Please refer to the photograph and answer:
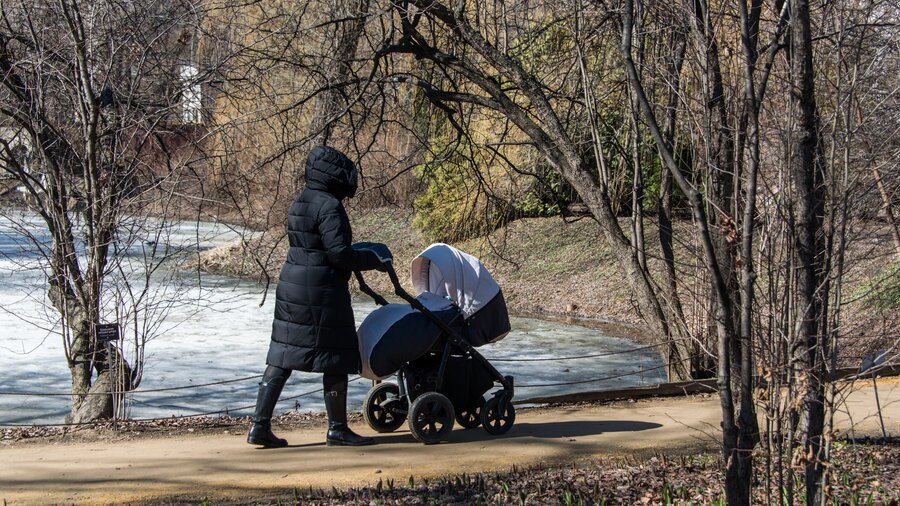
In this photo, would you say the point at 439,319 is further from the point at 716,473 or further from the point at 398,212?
the point at 398,212

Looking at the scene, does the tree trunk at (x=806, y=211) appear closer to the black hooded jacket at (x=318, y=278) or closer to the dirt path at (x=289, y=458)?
the dirt path at (x=289, y=458)

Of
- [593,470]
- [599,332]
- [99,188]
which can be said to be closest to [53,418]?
[99,188]

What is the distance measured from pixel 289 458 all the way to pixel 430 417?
108 cm

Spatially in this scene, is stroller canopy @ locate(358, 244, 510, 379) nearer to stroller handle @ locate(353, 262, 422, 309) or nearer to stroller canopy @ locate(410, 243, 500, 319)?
stroller canopy @ locate(410, 243, 500, 319)

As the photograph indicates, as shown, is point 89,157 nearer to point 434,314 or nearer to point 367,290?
point 367,290

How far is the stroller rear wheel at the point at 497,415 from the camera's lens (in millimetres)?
7535

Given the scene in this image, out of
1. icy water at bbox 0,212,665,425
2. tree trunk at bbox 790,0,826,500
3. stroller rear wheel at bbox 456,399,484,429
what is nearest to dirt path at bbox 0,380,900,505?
stroller rear wheel at bbox 456,399,484,429

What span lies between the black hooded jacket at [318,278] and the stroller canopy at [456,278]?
3.60ft

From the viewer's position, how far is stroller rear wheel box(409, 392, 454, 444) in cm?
700

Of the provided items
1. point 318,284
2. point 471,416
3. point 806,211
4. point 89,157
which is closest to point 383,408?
point 471,416

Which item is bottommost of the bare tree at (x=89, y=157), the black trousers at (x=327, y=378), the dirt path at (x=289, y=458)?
the dirt path at (x=289, y=458)

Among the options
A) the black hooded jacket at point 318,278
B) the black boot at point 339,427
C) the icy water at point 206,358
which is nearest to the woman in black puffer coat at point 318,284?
the black hooded jacket at point 318,278

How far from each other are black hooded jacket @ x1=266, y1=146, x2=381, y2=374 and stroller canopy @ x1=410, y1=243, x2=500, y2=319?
1097 mm

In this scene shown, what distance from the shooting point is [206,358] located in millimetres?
15500
